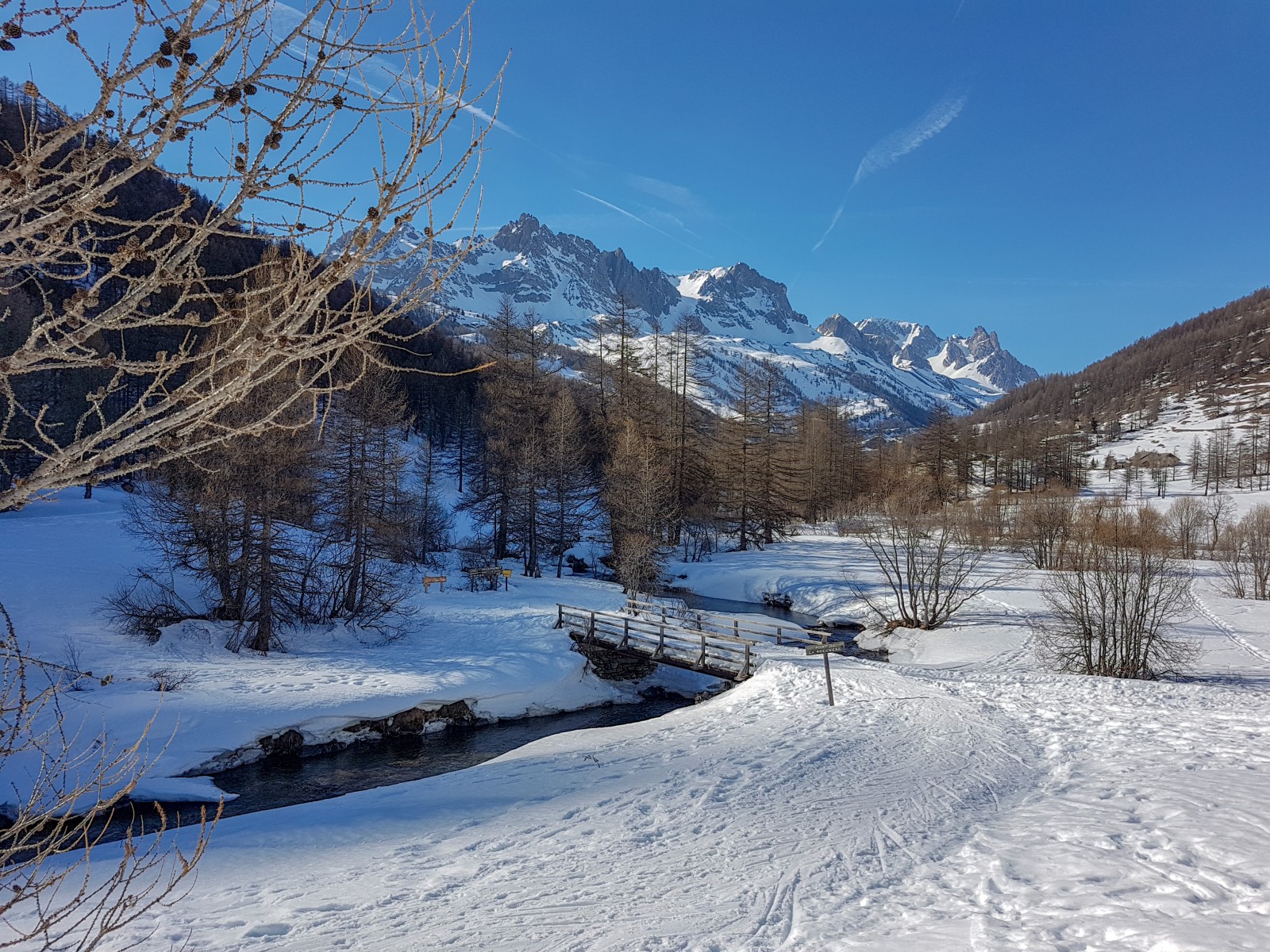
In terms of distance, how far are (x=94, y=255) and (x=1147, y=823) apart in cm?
836

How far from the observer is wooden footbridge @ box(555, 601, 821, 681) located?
14.9 m

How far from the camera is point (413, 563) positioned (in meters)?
26.0

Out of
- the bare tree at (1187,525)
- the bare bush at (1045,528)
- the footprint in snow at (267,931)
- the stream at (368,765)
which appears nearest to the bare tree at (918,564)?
the stream at (368,765)

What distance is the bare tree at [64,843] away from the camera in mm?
2025

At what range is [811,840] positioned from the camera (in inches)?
244

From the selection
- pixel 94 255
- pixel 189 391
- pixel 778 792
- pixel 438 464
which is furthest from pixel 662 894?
pixel 438 464

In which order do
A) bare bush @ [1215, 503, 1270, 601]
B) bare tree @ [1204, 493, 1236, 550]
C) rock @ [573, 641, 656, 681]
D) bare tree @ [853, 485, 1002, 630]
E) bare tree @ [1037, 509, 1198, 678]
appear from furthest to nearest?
bare tree @ [1204, 493, 1236, 550] < bare bush @ [1215, 503, 1270, 601] < bare tree @ [853, 485, 1002, 630] < rock @ [573, 641, 656, 681] < bare tree @ [1037, 509, 1198, 678]

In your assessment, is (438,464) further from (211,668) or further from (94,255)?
(94,255)

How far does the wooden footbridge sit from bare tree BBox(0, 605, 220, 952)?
32.7 ft

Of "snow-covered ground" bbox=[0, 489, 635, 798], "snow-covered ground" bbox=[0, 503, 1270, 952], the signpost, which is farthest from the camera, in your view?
the signpost

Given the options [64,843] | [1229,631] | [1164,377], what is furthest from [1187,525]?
[1164,377]

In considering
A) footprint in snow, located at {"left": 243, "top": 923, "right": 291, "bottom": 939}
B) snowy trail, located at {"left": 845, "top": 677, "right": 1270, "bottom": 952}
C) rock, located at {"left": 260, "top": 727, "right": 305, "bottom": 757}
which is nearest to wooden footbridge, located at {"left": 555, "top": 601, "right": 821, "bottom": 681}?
snowy trail, located at {"left": 845, "top": 677, "right": 1270, "bottom": 952}

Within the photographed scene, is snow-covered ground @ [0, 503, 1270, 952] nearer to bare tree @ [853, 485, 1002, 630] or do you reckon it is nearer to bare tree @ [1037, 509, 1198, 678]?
bare tree @ [1037, 509, 1198, 678]

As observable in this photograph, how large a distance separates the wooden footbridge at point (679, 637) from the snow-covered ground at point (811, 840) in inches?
117
